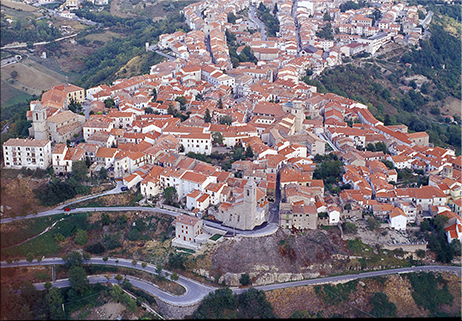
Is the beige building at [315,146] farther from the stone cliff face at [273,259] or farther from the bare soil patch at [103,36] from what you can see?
the bare soil patch at [103,36]

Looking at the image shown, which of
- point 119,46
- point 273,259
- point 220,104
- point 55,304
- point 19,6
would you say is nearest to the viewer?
point 55,304

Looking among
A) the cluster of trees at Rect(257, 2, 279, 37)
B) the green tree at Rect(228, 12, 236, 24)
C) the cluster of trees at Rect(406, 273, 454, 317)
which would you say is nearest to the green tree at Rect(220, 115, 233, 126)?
the cluster of trees at Rect(406, 273, 454, 317)

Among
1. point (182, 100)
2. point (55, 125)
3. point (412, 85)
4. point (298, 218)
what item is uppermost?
point (55, 125)

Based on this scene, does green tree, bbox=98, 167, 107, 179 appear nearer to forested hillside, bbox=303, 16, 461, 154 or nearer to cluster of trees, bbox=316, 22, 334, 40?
forested hillside, bbox=303, 16, 461, 154

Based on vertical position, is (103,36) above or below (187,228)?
below

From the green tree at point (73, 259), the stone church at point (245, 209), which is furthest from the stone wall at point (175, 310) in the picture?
the stone church at point (245, 209)

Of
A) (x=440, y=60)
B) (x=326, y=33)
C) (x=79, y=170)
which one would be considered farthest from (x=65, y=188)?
(x=440, y=60)

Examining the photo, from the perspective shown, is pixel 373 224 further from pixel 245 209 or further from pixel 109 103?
pixel 109 103

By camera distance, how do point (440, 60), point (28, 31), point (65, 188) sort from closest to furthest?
1. point (65, 188)
2. point (28, 31)
3. point (440, 60)
